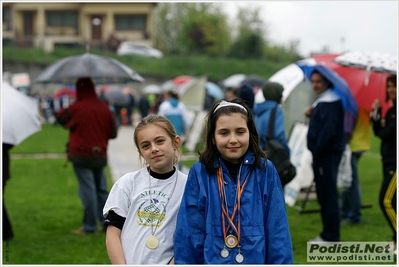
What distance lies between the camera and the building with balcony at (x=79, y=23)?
6153 centimetres

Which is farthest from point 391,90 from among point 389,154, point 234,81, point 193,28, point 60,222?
point 193,28

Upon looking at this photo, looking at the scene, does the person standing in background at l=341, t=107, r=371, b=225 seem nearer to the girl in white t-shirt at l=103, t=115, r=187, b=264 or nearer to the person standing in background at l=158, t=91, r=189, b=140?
the person standing in background at l=158, t=91, r=189, b=140

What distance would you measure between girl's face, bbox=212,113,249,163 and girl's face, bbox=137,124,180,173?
29 cm

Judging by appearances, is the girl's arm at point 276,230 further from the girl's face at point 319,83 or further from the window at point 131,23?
the window at point 131,23

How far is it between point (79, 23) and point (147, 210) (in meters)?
62.9

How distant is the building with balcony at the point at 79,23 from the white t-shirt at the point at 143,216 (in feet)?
180

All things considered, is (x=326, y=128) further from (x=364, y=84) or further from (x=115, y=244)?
(x=115, y=244)

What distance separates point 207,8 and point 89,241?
66932 millimetres

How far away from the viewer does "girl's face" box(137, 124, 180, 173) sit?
411cm

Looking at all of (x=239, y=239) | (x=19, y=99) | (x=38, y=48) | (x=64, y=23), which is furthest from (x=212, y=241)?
(x=64, y=23)

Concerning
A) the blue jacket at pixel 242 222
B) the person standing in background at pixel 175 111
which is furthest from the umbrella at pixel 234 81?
the blue jacket at pixel 242 222

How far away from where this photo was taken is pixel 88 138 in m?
8.84

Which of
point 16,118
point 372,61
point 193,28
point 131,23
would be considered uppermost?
point 372,61

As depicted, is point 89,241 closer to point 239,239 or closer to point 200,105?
point 239,239
